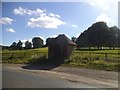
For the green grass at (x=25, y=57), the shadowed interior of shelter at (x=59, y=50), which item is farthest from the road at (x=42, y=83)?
the green grass at (x=25, y=57)

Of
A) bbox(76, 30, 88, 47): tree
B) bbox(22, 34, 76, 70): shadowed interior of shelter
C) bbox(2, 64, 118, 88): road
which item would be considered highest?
bbox(76, 30, 88, 47): tree

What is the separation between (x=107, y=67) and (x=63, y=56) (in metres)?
9.48

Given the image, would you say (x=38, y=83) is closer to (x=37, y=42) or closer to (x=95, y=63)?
(x=95, y=63)

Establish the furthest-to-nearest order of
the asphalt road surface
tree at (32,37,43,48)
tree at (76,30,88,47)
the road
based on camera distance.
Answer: tree at (32,37,43,48)
tree at (76,30,88,47)
the road
the asphalt road surface

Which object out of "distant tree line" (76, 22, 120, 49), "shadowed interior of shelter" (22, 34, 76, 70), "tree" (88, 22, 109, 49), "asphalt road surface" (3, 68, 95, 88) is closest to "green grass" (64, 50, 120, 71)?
"shadowed interior of shelter" (22, 34, 76, 70)

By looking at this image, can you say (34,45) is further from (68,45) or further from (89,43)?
(68,45)

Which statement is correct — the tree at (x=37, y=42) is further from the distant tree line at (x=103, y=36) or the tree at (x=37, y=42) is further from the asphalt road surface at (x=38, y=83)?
the asphalt road surface at (x=38, y=83)

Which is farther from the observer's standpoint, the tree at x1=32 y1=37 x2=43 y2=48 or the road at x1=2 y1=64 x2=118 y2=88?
the tree at x1=32 y1=37 x2=43 y2=48

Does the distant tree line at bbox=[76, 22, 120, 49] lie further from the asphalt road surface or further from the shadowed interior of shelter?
the asphalt road surface

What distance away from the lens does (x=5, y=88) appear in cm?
1187

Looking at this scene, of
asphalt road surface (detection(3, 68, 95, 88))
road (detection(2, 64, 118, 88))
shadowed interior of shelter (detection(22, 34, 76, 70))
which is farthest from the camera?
shadowed interior of shelter (detection(22, 34, 76, 70))

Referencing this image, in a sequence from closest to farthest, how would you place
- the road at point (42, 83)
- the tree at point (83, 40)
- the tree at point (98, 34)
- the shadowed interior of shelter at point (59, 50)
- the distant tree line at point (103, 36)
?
the road at point (42, 83) < the shadowed interior of shelter at point (59, 50) < the tree at point (98, 34) < the distant tree line at point (103, 36) < the tree at point (83, 40)

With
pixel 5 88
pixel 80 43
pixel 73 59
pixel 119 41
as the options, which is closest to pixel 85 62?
pixel 73 59

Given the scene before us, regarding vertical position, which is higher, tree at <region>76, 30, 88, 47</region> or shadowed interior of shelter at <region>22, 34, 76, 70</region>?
tree at <region>76, 30, 88, 47</region>
